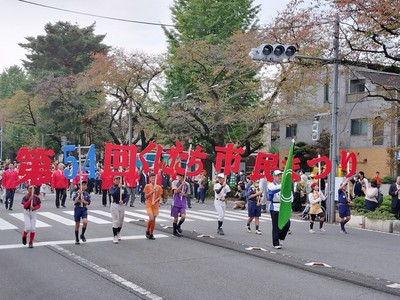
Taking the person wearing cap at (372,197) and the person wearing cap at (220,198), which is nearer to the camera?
the person wearing cap at (220,198)

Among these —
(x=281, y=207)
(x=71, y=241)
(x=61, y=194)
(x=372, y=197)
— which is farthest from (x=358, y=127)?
(x=71, y=241)

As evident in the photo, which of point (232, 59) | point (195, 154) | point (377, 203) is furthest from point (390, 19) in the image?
point (232, 59)

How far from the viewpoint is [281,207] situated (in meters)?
11.6

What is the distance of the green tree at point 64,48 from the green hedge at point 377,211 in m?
38.9

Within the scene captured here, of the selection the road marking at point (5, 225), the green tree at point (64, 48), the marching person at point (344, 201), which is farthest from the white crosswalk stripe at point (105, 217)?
the green tree at point (64, 48)

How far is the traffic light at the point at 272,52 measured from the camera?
14953mm

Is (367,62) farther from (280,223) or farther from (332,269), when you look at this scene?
(332,269)

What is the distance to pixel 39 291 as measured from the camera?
7527mm

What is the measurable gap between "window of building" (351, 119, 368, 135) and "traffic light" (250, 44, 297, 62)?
23337 mm

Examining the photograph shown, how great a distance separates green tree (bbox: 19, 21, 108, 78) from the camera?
52.0 meters

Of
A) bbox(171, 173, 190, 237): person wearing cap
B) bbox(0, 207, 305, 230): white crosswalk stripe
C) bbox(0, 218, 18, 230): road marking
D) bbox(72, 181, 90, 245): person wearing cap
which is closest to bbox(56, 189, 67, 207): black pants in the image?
bbox(0, 207, 305, 230): white crosswalk stripe

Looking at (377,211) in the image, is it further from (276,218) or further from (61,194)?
(61,194)

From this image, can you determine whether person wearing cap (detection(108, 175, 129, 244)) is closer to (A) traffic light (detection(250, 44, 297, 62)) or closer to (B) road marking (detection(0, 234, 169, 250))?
(B) road marking (detection(0, 234, 169, 250))

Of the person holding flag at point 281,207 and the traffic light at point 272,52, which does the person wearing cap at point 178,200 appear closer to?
the person holding flag at point 281,207
